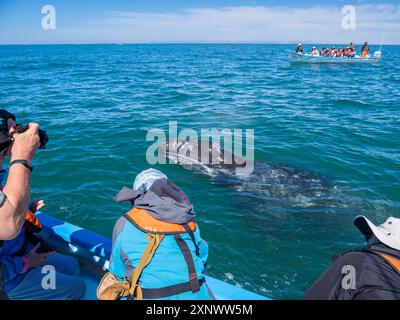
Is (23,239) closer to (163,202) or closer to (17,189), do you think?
(17,189)

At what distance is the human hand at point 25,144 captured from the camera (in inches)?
114

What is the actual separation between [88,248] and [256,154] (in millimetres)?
9095

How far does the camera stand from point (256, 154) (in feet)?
Answer: 43.2

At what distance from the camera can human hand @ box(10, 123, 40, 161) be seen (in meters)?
2.90

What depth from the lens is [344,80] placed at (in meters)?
32.8

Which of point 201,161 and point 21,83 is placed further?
point 21,83

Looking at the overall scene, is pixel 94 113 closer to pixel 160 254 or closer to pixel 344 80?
pixel 160 254

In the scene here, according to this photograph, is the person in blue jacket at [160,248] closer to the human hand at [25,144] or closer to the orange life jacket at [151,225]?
the orange life jacket at [151,225]

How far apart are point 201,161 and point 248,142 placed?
3718mm

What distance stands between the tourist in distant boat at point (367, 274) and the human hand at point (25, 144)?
2809 mm

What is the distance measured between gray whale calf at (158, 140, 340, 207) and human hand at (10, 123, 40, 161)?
726 cm

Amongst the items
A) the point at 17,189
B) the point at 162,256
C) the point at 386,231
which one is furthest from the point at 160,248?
the point at 386,231

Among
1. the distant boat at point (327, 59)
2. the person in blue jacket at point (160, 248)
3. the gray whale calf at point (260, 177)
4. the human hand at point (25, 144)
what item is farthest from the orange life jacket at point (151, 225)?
the distant boat at point (327, 59)
